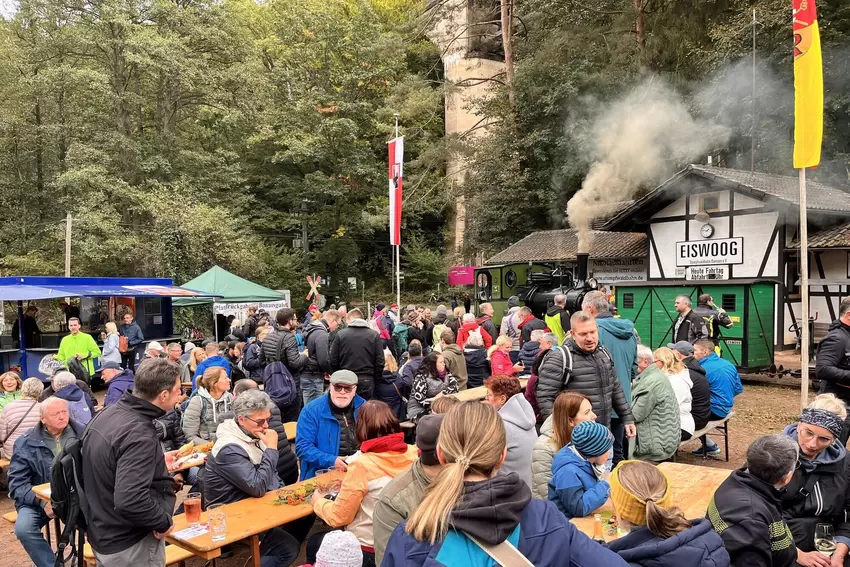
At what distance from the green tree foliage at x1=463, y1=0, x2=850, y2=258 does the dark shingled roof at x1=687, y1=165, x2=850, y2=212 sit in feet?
8.19

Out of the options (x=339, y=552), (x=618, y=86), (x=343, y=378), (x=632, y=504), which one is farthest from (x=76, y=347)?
(x=618, y=86)

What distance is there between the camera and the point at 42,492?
166 inches

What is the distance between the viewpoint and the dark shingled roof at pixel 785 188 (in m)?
14.6

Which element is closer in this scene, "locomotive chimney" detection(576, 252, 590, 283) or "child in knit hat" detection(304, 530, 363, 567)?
"child in knit hat" detection(304, 530, 363, 567)

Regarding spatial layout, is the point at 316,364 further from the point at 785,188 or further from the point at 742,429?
the point at 785,188

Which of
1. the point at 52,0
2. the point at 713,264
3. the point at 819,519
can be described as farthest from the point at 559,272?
the point at 52,0

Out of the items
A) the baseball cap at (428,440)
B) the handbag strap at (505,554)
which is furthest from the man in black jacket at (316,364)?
the handbag strap at (505,554)

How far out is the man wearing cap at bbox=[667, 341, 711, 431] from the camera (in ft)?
21.0

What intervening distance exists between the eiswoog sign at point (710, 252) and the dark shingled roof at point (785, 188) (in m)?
1.52

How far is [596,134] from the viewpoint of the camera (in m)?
23.1

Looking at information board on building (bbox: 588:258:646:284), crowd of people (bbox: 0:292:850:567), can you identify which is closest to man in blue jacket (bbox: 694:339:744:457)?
crowd of people (bbox: 0:292:850:567)

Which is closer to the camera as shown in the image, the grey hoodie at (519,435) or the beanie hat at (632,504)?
the beanie hat at (632,504)

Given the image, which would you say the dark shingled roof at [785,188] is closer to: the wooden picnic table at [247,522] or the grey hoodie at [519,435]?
the grey hoodie at [519,435]

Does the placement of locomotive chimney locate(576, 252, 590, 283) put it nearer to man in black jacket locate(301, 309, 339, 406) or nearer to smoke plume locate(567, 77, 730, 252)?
smoke plume locate(567, 77, 730, 252)
